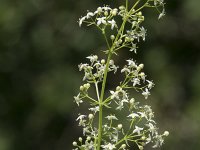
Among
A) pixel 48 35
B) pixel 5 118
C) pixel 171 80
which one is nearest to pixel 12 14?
pixel 48 35

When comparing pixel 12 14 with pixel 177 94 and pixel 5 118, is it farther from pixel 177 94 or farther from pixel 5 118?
pixel 177 94

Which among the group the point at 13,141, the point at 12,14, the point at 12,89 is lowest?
the point at 13,141

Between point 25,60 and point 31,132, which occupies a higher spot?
point 25,60

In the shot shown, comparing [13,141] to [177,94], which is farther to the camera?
[177,94]

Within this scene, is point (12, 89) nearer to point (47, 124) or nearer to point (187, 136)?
point (47, 124)

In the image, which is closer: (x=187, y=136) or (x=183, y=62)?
(x=187, y=136)

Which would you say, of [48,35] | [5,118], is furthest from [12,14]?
[5,118]
